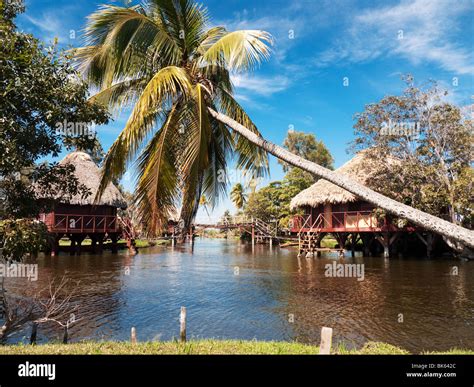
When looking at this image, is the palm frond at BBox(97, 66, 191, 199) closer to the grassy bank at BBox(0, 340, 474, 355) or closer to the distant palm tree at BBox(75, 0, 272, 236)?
the distant palm tree at BBox(75, 0, 272, 236)

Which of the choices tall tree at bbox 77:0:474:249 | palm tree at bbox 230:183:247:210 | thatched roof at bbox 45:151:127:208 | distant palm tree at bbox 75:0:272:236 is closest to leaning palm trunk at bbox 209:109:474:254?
tall tree at bbox 77:0:474:249

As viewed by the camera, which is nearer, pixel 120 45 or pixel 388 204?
pixel 388 204

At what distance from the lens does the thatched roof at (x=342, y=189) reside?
2112 centimetres

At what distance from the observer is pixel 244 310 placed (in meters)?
10.3

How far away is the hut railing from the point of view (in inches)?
928

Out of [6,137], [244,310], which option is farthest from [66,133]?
[244,310]

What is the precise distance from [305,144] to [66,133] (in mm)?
41038

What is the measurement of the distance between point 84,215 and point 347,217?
1829cm

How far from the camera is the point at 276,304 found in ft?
35.9

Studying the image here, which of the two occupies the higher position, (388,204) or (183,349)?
(388,204)

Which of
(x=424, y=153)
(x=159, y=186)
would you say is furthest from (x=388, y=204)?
(x=424, y=153)

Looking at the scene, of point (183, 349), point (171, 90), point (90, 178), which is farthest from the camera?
point (90, 178)

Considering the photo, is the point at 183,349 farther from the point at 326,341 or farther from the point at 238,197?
the point at 238,197

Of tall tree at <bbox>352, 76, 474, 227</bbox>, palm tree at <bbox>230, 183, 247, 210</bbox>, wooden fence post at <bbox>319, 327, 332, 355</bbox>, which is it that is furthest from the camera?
palm tree at <bbox>230, 183, 247, 210</bbox>
